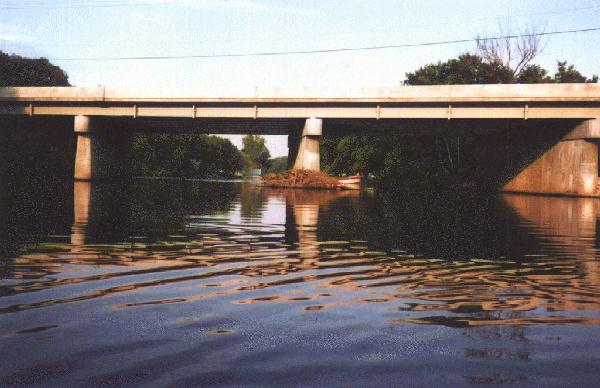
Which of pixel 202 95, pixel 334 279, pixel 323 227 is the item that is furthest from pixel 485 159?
pixel 334 279

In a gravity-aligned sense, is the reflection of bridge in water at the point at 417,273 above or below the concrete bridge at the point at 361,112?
below

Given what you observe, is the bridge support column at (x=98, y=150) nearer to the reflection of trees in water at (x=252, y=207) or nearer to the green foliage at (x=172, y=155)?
the reflection of trees in water at (x=252, y=207)

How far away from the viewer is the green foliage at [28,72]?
64.6 m

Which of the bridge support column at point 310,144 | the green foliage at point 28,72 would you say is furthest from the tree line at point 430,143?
the bridge support column at point 310,144

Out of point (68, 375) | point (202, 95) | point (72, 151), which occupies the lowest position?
point (68, 375)

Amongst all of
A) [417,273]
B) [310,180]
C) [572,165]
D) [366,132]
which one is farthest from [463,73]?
[417,273]

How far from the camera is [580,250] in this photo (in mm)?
9773

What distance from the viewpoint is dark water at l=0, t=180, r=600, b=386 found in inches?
127

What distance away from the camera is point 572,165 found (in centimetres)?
3781

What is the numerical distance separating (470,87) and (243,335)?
37.0m

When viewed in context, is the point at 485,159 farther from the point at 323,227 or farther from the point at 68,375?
the point at 68,375

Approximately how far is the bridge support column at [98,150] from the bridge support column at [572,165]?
37323 millimetres

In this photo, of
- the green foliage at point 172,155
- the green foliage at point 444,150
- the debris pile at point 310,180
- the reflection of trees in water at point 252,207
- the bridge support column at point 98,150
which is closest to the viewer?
the reflection of trees in water at point 252,207

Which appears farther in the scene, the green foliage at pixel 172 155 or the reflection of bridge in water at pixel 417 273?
the green foliage at pixel 172 155
